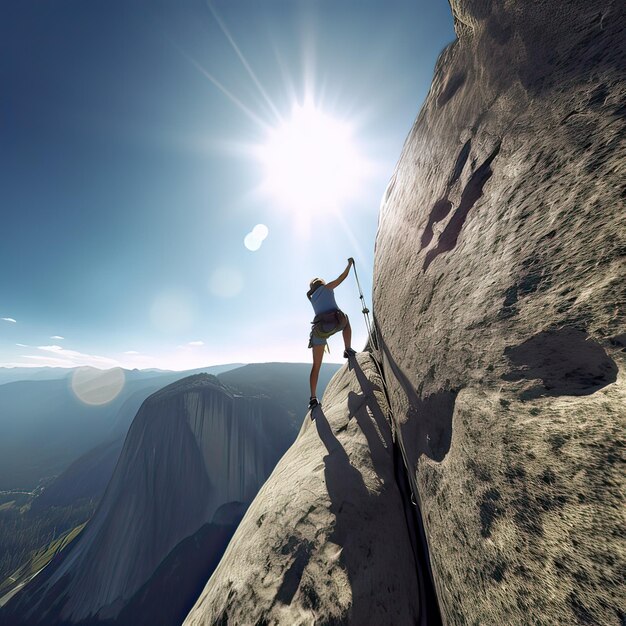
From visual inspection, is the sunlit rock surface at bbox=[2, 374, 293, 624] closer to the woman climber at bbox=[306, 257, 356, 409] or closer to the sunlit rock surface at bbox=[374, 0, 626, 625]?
the woman climber at bbox=[306, 257, 356, 409]

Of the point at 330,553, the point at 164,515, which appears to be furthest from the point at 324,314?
the point at 164,515

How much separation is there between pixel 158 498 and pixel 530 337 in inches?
1659

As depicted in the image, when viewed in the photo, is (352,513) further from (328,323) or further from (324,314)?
(324,314)

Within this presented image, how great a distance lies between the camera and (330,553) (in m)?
2.23

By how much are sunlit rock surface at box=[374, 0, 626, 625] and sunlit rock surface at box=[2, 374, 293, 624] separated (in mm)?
40578

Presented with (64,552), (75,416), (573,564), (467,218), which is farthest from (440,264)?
(75,416)

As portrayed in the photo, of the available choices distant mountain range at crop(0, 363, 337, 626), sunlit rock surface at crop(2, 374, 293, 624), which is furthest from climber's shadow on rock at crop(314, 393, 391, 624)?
sunlit rock surface at crop(2, 374, 293, 624)

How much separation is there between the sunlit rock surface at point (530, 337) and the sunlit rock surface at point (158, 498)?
40.6 meters

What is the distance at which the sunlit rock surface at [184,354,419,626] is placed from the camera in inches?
78.3

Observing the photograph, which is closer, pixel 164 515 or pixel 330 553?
pixel 330 553

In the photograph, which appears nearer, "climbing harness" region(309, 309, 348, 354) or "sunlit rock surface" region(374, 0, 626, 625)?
"sunlit rock surface" region(374, 0, 626, 625)

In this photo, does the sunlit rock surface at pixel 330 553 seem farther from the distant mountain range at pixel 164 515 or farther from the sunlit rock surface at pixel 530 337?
the distant mountain range at pixel 164 515

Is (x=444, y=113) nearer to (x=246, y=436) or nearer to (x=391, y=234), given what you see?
(x=391, y=234)

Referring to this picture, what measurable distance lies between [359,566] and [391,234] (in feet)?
14.0
